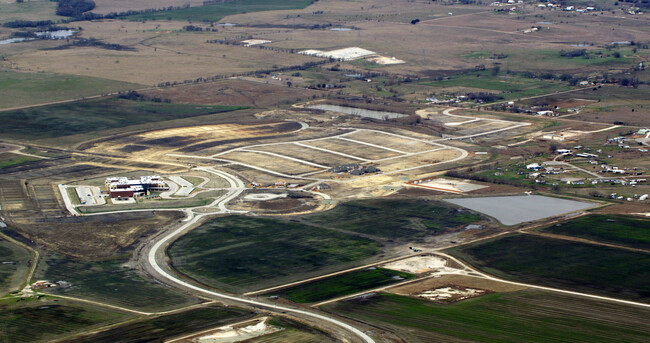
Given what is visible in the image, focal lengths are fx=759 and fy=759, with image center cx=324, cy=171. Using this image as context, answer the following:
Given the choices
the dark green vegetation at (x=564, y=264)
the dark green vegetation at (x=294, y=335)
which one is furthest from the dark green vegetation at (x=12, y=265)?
the dark green vegetation at (x=564, y=264)

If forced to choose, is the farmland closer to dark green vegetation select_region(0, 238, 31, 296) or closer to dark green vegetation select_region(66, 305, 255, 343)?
dark green vegetation select_region(66, 305, 255, 343)

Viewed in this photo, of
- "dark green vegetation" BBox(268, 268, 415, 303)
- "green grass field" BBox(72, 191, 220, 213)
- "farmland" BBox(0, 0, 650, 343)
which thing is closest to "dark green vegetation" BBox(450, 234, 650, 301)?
"farmland" BBox(0, 0, 650, 343)

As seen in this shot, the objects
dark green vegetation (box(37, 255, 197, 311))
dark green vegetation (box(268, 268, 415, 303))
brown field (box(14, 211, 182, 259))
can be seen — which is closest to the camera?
dark green vegetation (box(37, 255, 197, 311))

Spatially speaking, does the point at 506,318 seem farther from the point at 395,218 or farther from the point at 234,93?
the point at 234,93

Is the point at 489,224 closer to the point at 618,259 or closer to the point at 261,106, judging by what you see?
the point at 618,259

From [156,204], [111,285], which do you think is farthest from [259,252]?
[156,204]

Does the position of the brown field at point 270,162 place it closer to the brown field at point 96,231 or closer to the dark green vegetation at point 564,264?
the brown field at point 96,231
